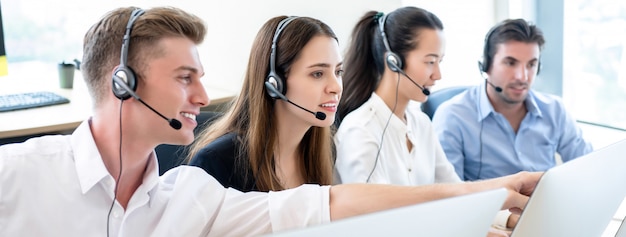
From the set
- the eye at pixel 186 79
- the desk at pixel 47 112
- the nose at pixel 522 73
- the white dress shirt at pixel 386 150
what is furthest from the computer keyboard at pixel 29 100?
the nose at pixel 522 73

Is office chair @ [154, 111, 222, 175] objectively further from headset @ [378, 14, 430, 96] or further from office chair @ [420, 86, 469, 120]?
office chair @ [420, 86, 469, 120]

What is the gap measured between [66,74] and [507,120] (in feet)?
5.35

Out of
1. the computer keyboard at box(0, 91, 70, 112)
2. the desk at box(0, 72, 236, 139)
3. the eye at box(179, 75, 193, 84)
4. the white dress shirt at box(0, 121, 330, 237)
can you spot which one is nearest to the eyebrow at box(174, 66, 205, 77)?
the eye at box(179, 75, 193, 84)

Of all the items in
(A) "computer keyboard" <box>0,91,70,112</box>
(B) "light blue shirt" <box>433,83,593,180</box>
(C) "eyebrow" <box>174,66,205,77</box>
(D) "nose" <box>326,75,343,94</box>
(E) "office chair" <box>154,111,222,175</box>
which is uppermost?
(C) "eyebrow" <box>174,66,205,77</box>

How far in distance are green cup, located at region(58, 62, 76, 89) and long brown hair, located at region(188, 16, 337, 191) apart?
4.26 feet

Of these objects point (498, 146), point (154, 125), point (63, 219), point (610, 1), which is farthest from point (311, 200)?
point (610, 1)

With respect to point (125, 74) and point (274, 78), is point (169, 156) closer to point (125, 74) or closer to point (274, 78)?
point (274, 78)

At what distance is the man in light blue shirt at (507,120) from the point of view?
267 cm

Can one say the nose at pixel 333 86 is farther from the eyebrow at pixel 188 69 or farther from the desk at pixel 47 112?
the desk at pixel 47 112

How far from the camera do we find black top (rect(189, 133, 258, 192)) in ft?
5.60

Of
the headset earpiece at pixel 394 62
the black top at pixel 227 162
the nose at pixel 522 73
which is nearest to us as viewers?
the black top at pixel 227 162

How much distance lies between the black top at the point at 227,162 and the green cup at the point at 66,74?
1419 millimetres

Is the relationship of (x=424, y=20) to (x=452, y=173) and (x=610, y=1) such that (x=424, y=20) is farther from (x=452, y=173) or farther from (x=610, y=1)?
(x=610, y=1)

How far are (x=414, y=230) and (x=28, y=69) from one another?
2734 mm
